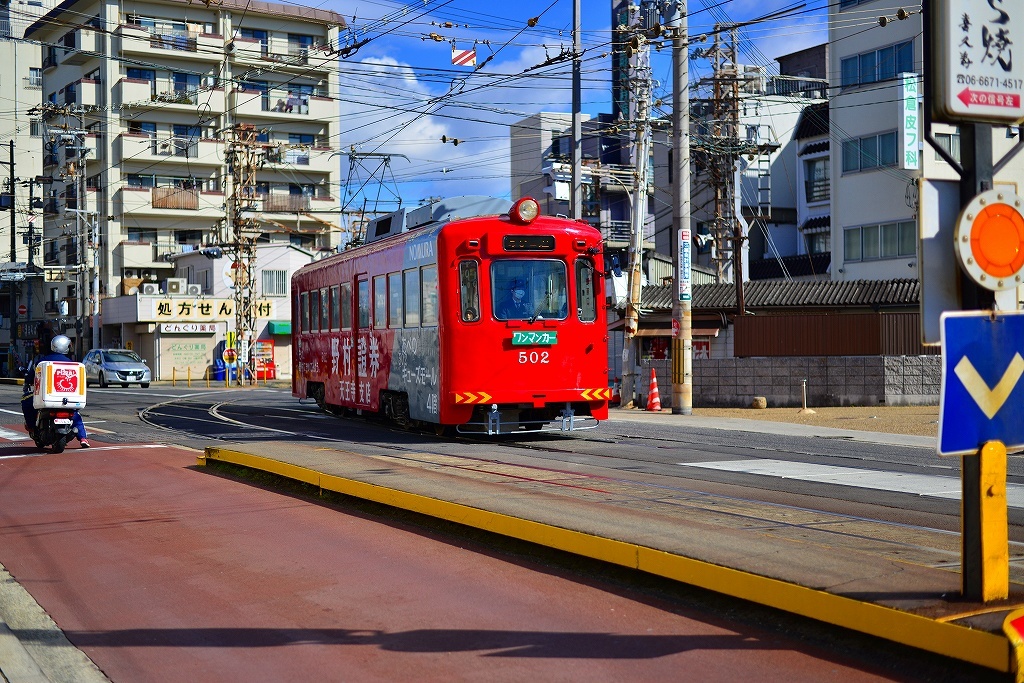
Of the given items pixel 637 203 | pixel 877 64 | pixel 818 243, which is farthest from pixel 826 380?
pixel 818 243

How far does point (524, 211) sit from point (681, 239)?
9382 mm

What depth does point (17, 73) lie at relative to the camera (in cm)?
8169

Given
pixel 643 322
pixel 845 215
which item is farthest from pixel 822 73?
pixel 643 322

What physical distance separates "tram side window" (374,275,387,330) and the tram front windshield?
11.6ft

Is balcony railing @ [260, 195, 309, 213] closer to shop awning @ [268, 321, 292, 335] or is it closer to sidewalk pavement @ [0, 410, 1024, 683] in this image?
shop awning @ [268, 321, 292, 335]

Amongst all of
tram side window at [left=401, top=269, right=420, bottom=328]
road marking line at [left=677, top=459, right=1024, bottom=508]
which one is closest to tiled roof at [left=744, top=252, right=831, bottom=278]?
tram side window at [left=401, top=269, right=420, bottom=328]

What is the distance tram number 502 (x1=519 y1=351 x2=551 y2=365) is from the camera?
17375mm

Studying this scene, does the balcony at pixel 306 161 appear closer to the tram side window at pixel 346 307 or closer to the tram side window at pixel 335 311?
the tram side window at pixel 335 311

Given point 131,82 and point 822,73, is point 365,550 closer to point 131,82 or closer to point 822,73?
point 822,73

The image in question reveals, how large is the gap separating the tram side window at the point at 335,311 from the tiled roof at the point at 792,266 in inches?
1141

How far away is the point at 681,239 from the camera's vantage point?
25938mm

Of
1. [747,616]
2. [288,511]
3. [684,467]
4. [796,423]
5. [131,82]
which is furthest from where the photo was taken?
[131,82]

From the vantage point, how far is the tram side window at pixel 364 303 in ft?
69.9

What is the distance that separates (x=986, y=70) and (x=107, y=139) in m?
69.4
